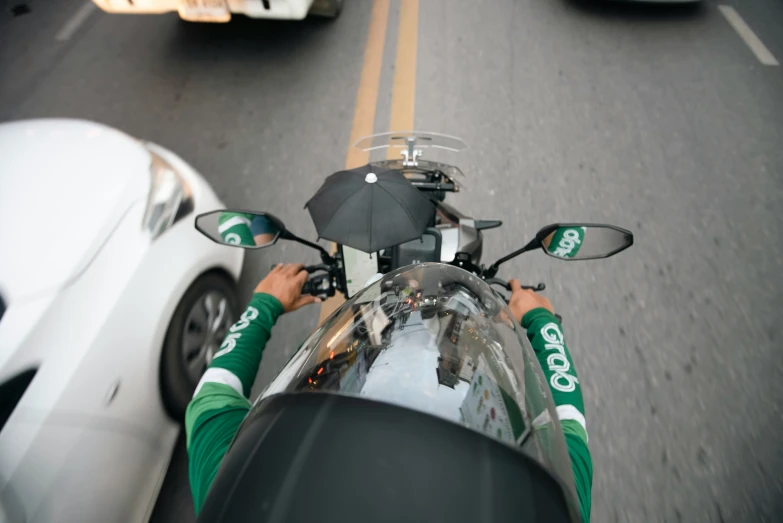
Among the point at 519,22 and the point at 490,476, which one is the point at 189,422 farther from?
the point at 519,22

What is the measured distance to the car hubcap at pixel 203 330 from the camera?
2.48 metres

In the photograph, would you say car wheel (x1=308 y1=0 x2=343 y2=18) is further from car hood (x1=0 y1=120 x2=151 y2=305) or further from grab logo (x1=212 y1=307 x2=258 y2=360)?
grab logo (x1=212 y1=307 x2=258 y2=360)

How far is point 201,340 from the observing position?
259 cm

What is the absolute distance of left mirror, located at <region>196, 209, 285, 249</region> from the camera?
1.82 meters

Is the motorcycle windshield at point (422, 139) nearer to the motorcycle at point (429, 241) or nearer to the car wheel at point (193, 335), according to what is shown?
the motorcycle at point (429, 241)

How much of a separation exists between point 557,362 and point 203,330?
1802 millimetres

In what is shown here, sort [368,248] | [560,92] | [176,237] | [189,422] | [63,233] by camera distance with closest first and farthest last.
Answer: [189,422], [368,248], [63,233], [176,237], [560,92]

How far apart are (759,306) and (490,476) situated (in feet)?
10.4

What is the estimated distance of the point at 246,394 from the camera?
1.60 metres

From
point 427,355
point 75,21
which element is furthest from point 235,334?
point 75,21

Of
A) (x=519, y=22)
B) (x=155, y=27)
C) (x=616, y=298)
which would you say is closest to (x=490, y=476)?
(x=616, y=298)

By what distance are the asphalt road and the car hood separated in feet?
3.66

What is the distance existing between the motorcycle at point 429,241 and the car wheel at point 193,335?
2.25 ft

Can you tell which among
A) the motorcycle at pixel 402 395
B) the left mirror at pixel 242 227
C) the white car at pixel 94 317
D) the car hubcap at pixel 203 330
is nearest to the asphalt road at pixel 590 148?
the car hubcap at pixel 203 330
